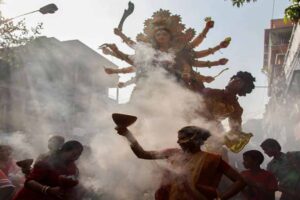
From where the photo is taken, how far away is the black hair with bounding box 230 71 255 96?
19.5ft

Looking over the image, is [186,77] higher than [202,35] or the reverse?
the reverse

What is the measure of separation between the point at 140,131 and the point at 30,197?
2.90 m

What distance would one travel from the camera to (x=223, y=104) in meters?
6.15

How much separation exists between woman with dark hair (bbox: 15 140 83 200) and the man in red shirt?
2.36 m

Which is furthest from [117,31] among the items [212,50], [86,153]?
[86,153]

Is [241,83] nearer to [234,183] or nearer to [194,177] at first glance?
[234,183]

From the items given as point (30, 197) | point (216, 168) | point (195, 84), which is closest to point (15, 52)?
point (195, 84)

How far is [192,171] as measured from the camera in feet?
11.3

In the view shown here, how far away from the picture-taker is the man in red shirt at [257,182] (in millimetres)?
4863

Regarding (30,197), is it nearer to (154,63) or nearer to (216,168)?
(216,168)

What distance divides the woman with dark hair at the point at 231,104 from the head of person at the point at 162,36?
1435 mm

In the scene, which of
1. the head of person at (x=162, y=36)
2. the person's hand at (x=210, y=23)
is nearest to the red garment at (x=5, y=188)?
the head of person at (x=162, y=36)

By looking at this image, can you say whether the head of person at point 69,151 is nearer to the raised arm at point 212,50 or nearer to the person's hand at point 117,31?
the person's hand at point 117,31

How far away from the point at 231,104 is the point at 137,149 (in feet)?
9.66
